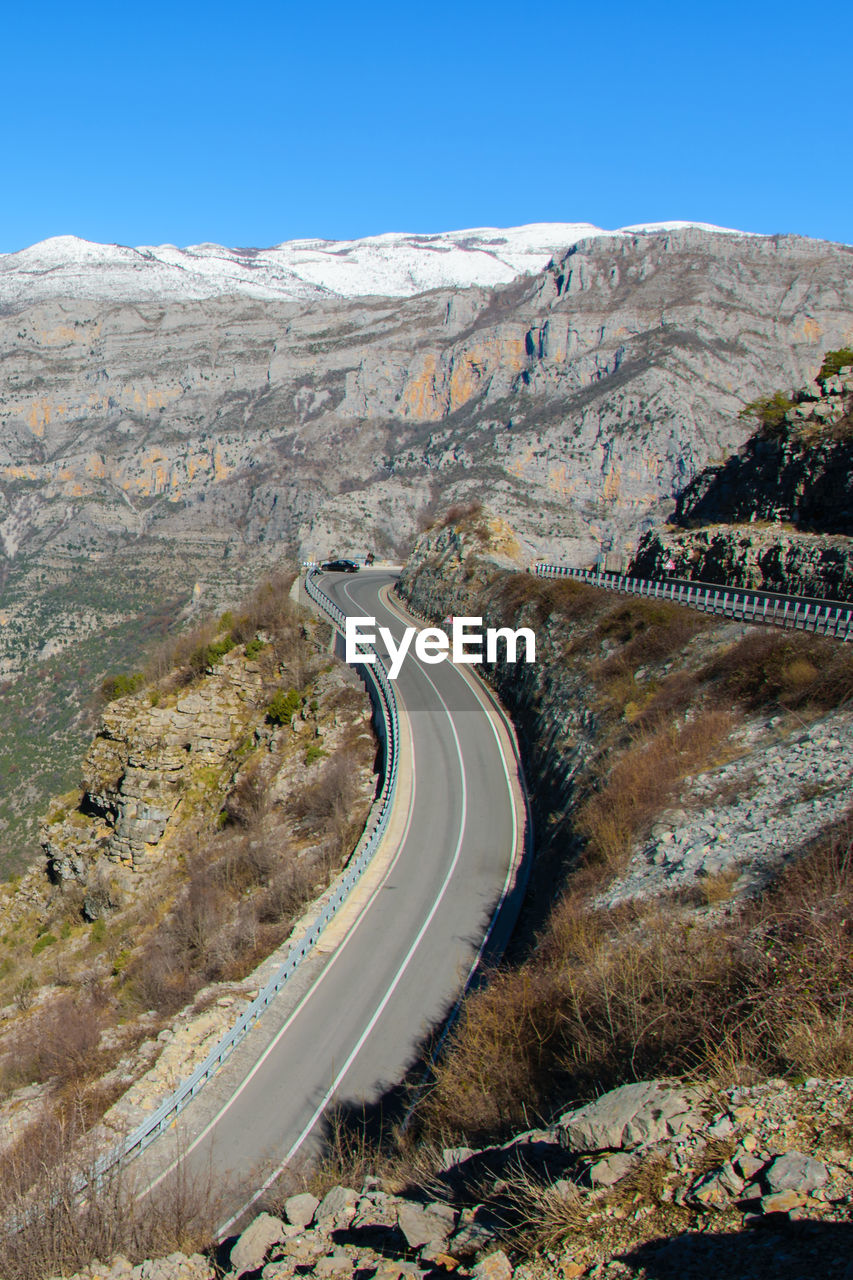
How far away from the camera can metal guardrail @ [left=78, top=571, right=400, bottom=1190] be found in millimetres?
14023

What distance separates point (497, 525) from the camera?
58.8m

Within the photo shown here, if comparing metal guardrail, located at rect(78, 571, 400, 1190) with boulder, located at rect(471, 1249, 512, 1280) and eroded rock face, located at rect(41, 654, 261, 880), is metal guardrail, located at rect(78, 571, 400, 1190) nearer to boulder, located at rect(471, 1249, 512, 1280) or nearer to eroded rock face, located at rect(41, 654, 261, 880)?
boulder, located at rect(471, 1249, 512, 1280)

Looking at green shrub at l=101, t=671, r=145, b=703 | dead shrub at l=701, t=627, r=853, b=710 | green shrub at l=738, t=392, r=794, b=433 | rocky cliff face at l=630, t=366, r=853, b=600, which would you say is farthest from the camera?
green shrub at l=101, t=671, r=145, b=703

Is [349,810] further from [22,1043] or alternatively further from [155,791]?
[22,1043]

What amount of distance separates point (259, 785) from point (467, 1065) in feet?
72.4

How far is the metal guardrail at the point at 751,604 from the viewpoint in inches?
960

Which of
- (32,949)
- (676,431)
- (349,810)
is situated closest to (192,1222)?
(349,810)

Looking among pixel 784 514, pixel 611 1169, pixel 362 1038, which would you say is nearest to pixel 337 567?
pixel 784 514

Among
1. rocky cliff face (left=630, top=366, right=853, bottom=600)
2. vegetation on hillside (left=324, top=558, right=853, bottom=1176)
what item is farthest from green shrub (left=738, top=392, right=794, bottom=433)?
vegetation on hillside (left=324, top=558, right=853, bottom=1176)

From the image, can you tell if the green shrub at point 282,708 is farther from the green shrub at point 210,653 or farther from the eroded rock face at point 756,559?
the eroded rock face at point 756,559

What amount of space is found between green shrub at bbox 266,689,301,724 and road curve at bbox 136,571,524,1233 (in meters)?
8.27

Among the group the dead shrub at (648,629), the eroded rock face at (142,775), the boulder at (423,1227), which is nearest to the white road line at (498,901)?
the boulder at (423,1227)

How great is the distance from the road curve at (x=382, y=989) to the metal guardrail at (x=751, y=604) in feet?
34.2

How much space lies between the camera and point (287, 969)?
A: 63.8 ft
